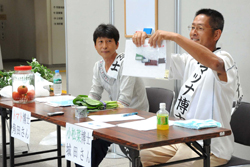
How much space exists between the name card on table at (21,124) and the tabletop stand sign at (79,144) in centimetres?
51

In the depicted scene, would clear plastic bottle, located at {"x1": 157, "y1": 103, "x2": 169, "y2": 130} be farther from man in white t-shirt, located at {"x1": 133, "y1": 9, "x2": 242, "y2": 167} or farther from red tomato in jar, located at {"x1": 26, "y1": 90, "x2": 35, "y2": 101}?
red tomato in jar, located at {"x1": 26, "y1": 90, "x2": 35, "y2": 101}

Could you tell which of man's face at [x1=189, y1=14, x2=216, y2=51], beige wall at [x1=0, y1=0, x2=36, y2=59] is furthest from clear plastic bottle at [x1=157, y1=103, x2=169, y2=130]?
beige wall at [x1=0, y1=0, x2=36, y2=59]

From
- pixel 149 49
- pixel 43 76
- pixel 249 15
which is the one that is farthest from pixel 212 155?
pixel 43 76

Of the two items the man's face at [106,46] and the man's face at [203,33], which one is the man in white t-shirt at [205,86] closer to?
the man's face at [203,33]

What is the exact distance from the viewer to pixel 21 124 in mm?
2551

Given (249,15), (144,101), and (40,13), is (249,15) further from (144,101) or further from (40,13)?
(40,13)

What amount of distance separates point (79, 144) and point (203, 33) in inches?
41.1

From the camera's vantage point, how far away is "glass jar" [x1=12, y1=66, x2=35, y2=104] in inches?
116

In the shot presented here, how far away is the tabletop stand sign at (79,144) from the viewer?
190 cm

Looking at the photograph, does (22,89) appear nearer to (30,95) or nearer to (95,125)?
(30,95)

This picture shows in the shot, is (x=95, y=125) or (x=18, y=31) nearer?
(x=95, y=125)

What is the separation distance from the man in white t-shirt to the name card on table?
2.67 ft

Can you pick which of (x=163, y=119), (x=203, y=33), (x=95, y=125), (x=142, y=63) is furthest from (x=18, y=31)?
(x=163, y=119)

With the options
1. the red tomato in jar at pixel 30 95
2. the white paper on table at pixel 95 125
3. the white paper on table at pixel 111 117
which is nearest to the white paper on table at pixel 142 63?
the white paper on table at pixel 111 117
